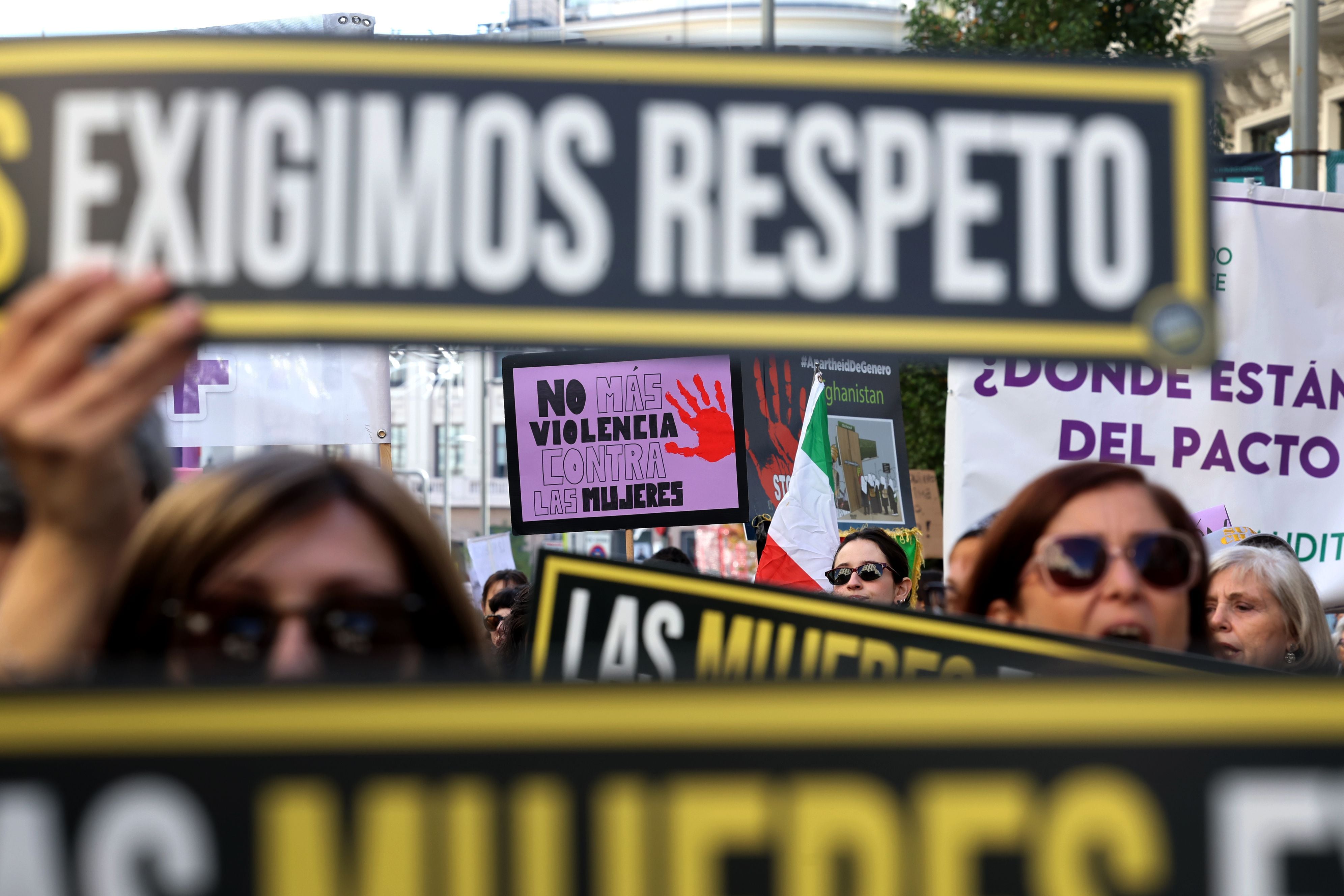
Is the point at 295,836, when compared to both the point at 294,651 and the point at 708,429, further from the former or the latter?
the point at 708,429

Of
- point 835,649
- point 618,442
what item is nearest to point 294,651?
point 835,649

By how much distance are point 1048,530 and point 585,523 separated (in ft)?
12.3

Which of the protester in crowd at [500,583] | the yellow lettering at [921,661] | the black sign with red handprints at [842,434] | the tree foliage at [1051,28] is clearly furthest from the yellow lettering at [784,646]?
the tree foliage at [1051,28]

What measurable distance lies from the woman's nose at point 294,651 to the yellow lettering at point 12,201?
1.43 ft

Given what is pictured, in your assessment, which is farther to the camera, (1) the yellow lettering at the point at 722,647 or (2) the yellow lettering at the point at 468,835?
(1) the yellow lettering at the point at 722,647

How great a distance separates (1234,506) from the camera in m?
4.95

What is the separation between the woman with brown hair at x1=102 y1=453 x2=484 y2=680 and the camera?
1.43 meters

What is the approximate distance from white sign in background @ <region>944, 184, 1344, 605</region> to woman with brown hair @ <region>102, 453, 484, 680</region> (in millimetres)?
3315

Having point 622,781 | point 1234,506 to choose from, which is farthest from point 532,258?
point 1234,506

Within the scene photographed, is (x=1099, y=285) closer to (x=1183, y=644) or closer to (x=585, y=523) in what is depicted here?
(x=1183, y=644)

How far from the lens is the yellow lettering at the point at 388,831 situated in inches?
42.5

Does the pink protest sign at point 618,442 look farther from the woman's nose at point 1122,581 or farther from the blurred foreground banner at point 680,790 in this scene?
the blurred foreground banner at point 680,790

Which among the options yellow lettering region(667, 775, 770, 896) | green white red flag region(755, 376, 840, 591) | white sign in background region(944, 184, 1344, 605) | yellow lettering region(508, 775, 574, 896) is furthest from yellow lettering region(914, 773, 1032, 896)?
green white red flag region(755, 376, 840, 591)

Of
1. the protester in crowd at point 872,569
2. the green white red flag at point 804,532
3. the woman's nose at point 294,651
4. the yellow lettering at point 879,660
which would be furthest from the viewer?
the green white red flag at point 804,532
